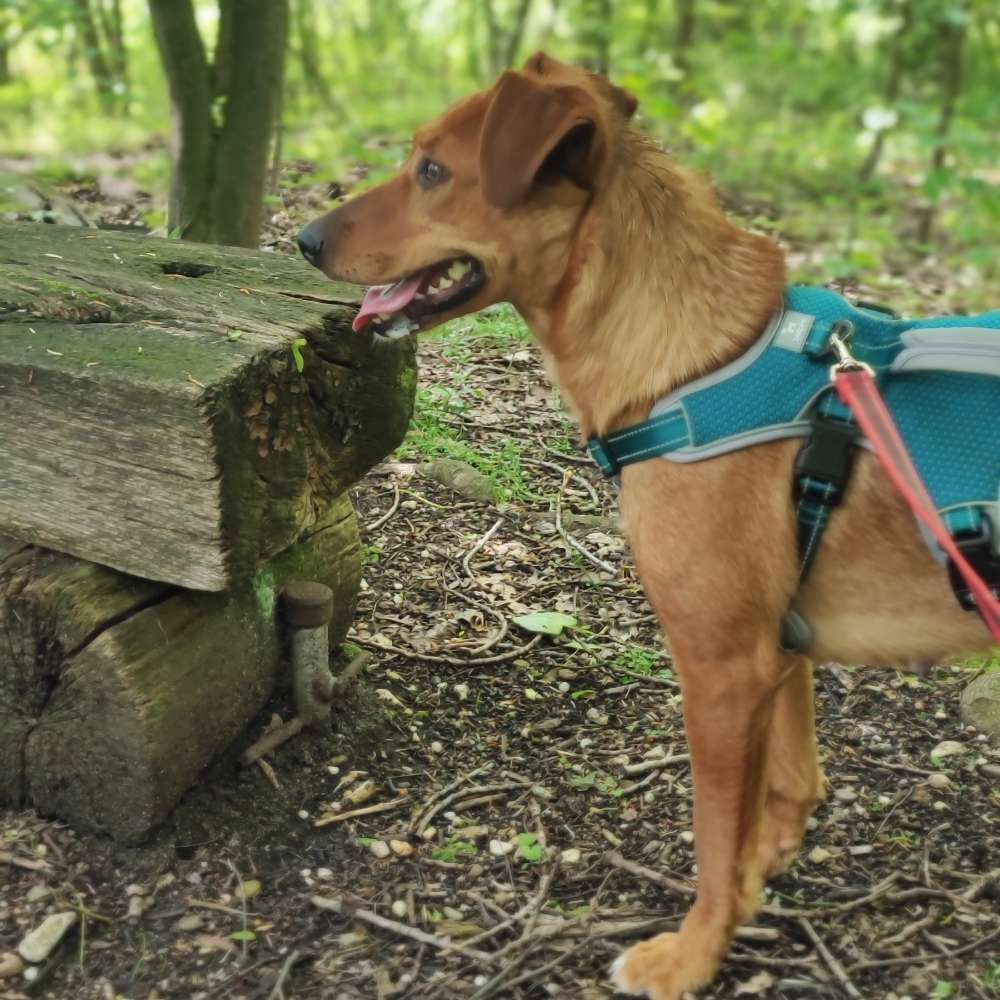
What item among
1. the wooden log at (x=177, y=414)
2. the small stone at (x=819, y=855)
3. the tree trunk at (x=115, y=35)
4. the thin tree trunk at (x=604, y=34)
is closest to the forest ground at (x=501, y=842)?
the small stone at (x=819, y=855)

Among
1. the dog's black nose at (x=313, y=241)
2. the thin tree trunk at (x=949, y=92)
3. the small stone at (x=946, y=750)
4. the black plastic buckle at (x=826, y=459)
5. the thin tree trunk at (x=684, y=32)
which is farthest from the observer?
the thin tree trunk at (x=684, y=32)

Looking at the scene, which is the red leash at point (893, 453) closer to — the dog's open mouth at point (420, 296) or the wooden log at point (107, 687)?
the dog's open mouth at point (420, 296)

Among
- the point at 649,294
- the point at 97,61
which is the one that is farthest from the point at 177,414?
the point at 97,61

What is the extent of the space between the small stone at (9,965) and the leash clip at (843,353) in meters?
2.31

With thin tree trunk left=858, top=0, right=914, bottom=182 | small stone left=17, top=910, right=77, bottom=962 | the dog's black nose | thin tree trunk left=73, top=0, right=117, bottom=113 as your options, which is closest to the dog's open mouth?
the dog's black nose

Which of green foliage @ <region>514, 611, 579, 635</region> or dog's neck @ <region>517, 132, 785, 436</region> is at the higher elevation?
dog's neck @ <region>517, 132, 785, 436</region>

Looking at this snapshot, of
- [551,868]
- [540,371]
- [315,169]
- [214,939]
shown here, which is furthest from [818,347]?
[315,169]

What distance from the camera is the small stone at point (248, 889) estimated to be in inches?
109

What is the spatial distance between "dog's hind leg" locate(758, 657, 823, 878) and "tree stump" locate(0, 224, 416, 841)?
1434 mm

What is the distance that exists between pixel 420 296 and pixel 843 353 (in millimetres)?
1031

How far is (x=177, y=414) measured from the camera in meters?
2.46

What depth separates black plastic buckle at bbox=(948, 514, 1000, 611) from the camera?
2.21 m

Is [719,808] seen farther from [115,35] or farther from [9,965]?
[115,35]

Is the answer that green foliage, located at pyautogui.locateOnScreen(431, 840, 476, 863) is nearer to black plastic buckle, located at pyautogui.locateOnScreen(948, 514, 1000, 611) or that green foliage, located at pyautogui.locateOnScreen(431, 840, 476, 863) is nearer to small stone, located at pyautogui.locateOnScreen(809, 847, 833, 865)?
small stone, located at pyautogui.locateOnScreen(809, 847, 833, 865)
